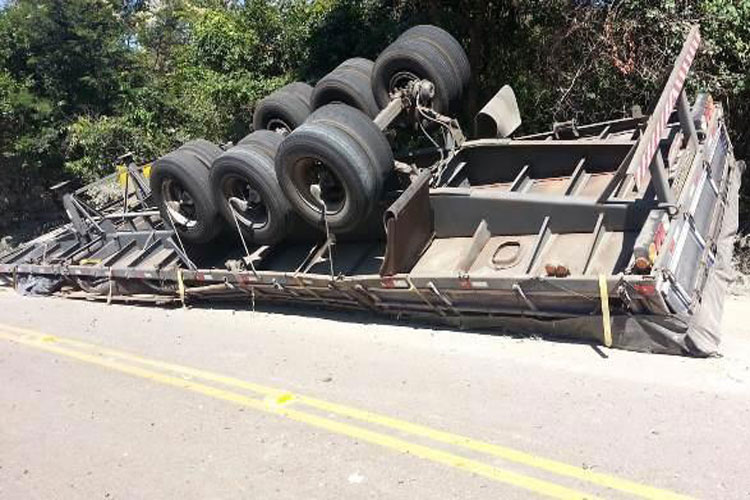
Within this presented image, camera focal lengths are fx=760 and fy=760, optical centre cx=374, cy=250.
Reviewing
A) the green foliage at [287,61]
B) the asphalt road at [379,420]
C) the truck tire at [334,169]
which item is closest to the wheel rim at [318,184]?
the truck tire at [334,169]

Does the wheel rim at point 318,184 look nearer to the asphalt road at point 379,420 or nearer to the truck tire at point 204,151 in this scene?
the asphalt road at point 379,420

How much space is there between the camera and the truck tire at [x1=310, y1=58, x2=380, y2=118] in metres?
9.08

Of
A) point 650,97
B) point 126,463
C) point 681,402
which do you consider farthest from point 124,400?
point 650,97

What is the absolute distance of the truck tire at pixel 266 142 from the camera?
8.26 meters

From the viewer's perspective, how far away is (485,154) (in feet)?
26.3

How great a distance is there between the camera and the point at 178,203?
9.50 meters

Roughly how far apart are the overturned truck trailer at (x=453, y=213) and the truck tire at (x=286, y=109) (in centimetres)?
3

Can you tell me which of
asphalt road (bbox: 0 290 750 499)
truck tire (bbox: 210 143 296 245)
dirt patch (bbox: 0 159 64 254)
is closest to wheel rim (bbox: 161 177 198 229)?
truck tire (bbox: 210 143 296 245)

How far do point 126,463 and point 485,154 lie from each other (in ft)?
15.7

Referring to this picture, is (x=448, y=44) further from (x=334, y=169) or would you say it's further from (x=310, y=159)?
(x=334, y=169)

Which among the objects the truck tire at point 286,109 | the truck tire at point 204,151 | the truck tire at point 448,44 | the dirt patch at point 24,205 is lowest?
the dirt patch at point 24,205

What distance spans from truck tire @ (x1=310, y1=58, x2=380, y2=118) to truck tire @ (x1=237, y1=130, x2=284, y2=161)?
3.81ft

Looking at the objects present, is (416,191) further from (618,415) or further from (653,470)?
(653,470)

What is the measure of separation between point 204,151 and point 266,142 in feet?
4.40
